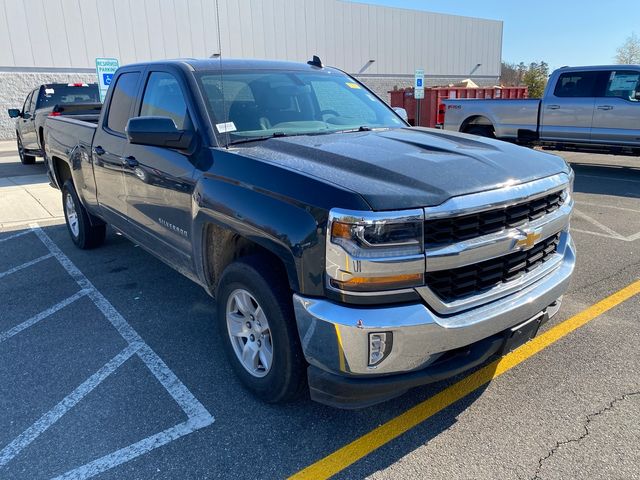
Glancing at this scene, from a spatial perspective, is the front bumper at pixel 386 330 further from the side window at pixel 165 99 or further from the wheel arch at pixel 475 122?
the wheel arch at pixel 475 122

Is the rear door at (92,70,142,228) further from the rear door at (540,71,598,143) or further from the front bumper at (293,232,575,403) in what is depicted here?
the rear door at (540,71,598,143)

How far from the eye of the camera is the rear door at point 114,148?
4297 millimetres

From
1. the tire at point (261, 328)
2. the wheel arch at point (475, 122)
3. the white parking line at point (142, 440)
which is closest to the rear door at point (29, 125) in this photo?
the white parking line at point (142, 440)

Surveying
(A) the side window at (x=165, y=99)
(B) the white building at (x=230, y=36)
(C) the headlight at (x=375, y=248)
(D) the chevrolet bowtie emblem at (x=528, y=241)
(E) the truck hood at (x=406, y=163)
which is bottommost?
(D) the chevrolet bowtie emblem at (x=528, y=241)

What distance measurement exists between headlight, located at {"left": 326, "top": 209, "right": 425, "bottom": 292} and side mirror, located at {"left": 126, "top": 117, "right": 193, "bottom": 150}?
4.69 ft

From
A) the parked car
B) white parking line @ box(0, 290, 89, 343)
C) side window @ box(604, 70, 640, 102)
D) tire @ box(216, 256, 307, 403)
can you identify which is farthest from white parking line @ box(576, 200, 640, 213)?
the parked car

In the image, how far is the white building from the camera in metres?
21.8

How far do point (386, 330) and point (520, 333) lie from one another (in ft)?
2.87

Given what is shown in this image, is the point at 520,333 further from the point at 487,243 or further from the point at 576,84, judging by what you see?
the point at 576,84

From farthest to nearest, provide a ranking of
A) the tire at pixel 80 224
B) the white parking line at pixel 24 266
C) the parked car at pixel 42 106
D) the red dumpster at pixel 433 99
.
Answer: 1. the red dumpster at pixel 433 99
2. the parked car at pixel 42 106
3. the tire at pixel 80 224
4. the white parking line at pixel 24 266

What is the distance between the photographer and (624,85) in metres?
10.4

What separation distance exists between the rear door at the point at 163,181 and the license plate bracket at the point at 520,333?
2.07 metres

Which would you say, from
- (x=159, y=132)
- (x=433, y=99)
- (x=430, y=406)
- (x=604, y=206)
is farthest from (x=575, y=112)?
(x=159, y=132)

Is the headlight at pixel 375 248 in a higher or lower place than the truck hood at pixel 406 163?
lower
